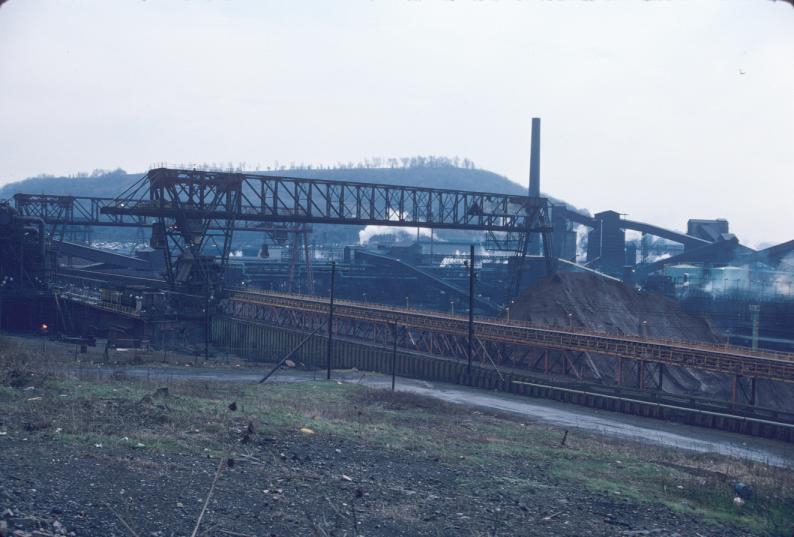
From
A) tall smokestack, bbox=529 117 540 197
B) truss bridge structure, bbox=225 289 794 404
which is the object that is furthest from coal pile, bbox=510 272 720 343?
tall smokestack, bbox=529 117 540 197

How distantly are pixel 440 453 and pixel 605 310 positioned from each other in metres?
39.1

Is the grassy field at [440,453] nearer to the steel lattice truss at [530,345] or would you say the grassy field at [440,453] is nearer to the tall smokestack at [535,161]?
the steel lattice truss at [530,345]

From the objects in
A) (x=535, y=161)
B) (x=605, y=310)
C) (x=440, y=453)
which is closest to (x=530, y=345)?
(x=605, y=310)

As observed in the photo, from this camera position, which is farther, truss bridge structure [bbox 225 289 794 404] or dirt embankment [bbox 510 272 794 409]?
dirt embankment [bbox 510 272 794 409]

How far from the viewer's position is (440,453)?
16.3 metres

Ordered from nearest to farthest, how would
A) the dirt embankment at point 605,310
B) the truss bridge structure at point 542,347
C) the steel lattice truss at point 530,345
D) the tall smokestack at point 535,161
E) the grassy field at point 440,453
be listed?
the grassy field at point 440,453 < the truss bridge structure at point 542,347 < the steel lattice truss at point 530,345 < the dirt embankment at point 605,310 < the tall smokestack at point 535,161

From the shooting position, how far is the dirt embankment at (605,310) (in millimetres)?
50906

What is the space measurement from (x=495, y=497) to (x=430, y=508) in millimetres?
1490

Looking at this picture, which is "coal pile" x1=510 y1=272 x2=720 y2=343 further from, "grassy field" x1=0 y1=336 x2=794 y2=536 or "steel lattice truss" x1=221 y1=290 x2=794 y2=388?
"grassy field" x1=0 y1=336 x2=794 y2=536

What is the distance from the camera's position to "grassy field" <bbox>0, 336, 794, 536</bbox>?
487 inches

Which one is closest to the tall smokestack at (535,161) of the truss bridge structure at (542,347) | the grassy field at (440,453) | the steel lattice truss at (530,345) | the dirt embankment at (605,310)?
the dirt embankment at (605,310)

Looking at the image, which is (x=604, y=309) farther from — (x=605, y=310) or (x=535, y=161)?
(x=535, y=161)

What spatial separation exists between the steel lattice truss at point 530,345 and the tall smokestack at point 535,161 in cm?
4082

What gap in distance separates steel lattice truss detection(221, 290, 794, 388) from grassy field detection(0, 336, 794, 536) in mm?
10871
